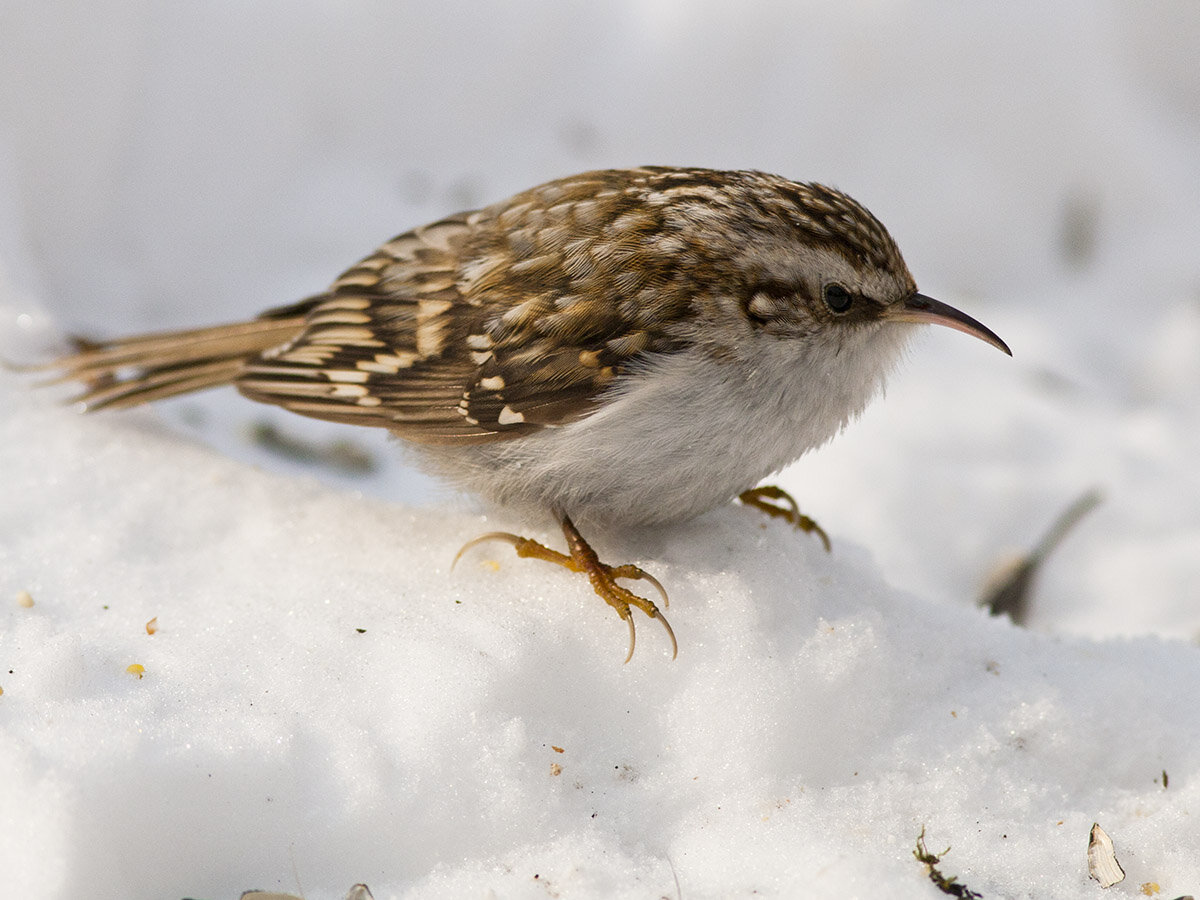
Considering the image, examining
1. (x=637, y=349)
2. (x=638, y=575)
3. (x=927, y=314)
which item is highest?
(x=927, y=314)

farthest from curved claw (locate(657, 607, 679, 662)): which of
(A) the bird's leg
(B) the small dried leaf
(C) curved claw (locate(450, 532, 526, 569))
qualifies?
(B) the small dried leaf

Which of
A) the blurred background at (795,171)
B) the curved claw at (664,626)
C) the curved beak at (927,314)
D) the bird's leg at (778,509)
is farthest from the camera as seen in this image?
the blurred background at (795,171)

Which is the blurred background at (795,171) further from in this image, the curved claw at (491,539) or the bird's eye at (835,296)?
the bird's eye at (835,296)

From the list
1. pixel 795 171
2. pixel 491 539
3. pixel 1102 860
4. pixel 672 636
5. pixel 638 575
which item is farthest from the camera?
pixel 795 171

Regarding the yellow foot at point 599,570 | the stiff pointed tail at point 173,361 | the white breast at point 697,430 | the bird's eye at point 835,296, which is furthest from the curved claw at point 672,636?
the stiff pointed tail at point 173,361

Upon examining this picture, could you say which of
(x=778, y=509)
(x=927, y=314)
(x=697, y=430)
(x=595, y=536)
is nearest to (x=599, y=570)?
(x=595, y=536)

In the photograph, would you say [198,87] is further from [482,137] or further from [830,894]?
[830,894]

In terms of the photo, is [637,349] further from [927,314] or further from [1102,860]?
[1102,860]

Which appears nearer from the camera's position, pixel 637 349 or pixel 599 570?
pixel 637 349
